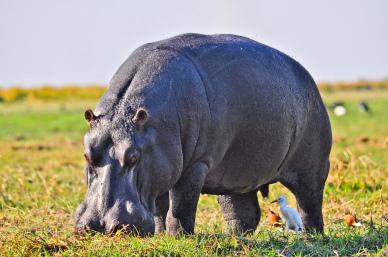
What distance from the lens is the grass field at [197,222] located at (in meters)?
5.62

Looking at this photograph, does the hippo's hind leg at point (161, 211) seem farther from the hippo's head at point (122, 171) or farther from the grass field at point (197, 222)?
the hippo's head at point (122, 171)

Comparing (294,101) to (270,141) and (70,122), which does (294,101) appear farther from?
(70,122)

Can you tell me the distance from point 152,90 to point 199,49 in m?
0.80

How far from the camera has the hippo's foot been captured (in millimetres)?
7688

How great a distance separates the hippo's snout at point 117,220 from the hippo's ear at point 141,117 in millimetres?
525

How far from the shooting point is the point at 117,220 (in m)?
5.42

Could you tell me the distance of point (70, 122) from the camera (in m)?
25.0

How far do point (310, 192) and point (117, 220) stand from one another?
9.13ft

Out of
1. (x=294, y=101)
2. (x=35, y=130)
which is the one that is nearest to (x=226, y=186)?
(x=294, y=101)

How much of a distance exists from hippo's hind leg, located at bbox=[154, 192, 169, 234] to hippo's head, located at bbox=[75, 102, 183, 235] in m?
0.70

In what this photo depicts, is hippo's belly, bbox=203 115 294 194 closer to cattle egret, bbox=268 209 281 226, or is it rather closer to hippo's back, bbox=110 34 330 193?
hippo's back, bbox=110 34 330 193

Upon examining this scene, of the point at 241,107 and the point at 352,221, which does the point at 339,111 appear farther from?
the point at 241,107

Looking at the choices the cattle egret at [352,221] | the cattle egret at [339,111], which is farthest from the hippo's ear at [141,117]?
the cattle egret at [339,111]

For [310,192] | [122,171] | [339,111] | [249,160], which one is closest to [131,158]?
[122,171]
